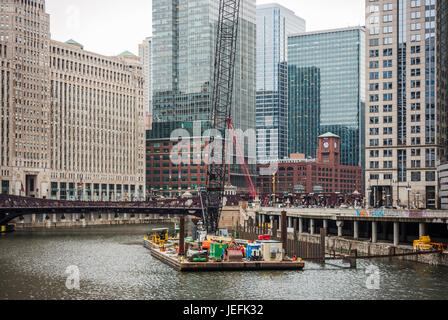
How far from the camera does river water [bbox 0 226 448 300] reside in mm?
67812

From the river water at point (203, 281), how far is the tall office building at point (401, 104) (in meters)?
82.7

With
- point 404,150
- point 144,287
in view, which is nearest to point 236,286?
point 144,287

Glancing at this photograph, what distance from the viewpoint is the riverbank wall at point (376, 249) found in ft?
275

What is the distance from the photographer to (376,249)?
315ft

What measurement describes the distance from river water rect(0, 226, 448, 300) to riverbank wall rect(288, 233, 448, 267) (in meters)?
1.66

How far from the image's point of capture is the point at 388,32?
172625mm

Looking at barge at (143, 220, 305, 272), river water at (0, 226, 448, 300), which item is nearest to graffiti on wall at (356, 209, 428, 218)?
river water at (0, 226, 448, 300)

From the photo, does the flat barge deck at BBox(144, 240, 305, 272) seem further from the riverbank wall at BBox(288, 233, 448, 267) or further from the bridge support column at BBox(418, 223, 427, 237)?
the bridge support column at BBox(418, 223, 427, 237)

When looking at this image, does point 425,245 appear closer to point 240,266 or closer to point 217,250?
point 240,266
